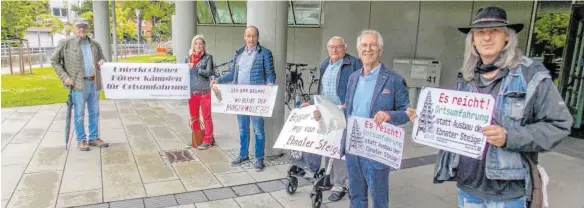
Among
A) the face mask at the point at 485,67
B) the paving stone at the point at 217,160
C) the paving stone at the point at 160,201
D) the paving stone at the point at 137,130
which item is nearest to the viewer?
the face mask at the point at 485,67

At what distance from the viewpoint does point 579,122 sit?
7.32 metres

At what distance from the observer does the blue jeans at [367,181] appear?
9.43 ft

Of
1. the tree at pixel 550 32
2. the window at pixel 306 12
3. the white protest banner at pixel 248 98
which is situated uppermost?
the window at pixel 306 12

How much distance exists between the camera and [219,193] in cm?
412

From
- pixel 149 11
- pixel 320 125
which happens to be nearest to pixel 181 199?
pixel 320 125

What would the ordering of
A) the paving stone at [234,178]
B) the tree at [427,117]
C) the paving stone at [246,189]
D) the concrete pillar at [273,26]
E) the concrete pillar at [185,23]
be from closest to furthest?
the tree at [427,117] < the paving stone at [246,189] < the paving stone at [234,178] < the concrete pillar at [273,26] < the concrete pillar at [185,23]

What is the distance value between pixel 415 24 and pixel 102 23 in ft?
31.1

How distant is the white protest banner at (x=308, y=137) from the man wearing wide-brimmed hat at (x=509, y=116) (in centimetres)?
125

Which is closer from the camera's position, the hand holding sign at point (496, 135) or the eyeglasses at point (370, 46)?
the hand holding sign at point (496, 135)

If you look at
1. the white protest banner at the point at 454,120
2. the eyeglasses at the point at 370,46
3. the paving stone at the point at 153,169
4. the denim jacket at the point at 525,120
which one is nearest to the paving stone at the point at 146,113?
the paving stone at the point at 153,169

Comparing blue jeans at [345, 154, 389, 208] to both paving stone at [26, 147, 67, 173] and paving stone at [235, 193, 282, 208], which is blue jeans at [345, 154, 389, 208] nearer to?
paving stone at [235, 193, 282, 208]

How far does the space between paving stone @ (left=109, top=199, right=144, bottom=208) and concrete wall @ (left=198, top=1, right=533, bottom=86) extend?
682cm

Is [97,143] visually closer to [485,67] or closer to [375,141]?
[375,141]

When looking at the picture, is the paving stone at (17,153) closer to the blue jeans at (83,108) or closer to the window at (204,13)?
the blue jeans at (83,108)
